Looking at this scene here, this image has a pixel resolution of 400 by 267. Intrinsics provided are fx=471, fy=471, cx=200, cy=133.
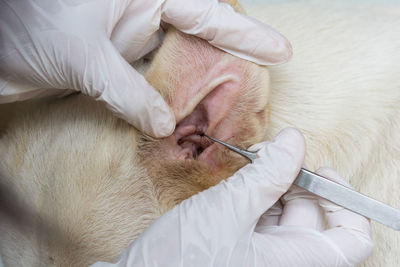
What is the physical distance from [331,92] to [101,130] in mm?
658

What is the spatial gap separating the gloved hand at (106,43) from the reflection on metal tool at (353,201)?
360 mm

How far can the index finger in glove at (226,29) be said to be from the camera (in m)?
1.22

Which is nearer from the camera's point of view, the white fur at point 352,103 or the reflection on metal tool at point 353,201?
the reflection on metal tool at point 353,201

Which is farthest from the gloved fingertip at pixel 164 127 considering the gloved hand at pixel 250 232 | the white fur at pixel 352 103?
the white fur at pixel 352 103

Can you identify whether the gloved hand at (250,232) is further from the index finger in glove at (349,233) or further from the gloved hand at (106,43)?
the gloved hand at (106,43)

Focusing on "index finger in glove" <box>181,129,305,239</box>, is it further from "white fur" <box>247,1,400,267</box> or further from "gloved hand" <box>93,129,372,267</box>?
"white fur" <box>247,1,400,267</box>

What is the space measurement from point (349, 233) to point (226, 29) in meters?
0.60

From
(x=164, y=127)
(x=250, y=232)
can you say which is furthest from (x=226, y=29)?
(x=250, y=232)

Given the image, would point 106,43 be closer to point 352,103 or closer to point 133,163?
point 133,163

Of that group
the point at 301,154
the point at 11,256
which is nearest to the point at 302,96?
the point at 301,154

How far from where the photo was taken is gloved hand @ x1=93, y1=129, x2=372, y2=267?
1.10m

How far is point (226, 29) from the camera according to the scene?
1232 mm

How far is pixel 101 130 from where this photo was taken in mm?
1261

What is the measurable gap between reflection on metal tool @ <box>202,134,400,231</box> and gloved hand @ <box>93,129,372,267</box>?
46mm
